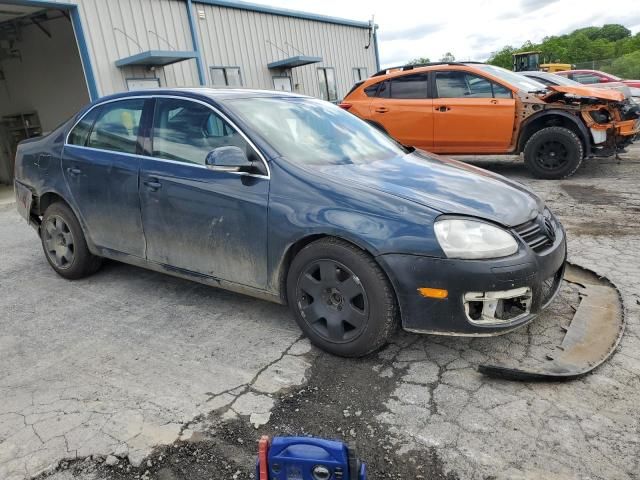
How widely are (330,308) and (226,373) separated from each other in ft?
2.30

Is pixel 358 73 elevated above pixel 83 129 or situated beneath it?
elevated above

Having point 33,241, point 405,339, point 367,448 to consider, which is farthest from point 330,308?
point 33,241

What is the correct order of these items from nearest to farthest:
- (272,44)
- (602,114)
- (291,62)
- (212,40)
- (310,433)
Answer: (310,433)
(602,114)
(212,40)
(291,62)
(272,44)

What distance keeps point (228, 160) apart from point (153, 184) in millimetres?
799

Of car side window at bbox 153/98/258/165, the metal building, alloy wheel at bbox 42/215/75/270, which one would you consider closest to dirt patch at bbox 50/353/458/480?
car side window at bbox 153/98/258/165

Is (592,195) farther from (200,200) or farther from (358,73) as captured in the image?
(358,73)

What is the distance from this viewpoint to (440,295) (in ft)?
8.48

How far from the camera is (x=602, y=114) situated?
693 cm

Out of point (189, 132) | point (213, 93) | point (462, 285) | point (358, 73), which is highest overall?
point (358, 73)

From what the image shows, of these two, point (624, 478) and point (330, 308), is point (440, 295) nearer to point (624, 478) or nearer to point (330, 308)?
point (330, 308)

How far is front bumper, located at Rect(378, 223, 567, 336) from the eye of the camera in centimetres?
254

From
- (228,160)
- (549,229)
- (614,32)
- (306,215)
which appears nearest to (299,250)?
(306,215)

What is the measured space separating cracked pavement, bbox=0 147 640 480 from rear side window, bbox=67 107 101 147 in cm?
123

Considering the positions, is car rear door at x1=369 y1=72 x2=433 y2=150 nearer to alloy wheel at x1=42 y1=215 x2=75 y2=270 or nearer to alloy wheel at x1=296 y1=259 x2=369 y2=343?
alloy wheel at x1=42 y1=215 x2=75 y2=270
